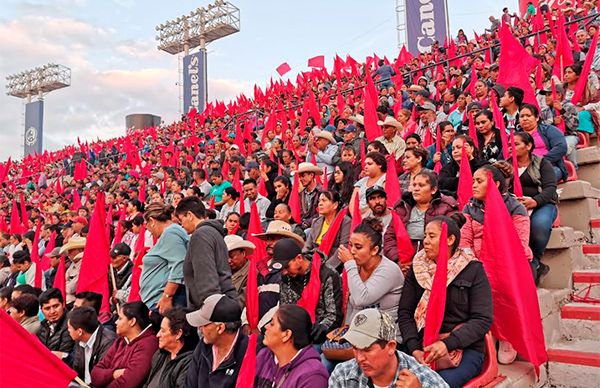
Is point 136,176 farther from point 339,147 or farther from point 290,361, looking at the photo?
point 290,361

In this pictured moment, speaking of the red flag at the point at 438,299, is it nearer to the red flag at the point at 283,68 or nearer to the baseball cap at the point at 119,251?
the baseball cap at the point at 119,251

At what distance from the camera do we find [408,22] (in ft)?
61.1

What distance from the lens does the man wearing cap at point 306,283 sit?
3476 mm

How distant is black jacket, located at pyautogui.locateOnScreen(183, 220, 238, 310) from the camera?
3.36m

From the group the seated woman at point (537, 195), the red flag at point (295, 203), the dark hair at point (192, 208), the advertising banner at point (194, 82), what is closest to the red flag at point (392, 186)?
the seated woman at point (537, 195)

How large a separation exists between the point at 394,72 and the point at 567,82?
680 centimetres

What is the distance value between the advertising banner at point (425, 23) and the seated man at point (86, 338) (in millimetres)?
16244

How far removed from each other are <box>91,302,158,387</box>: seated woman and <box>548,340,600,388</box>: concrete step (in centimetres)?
286

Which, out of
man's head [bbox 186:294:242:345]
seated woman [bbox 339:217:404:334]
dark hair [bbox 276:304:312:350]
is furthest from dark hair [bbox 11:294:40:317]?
seated woman [bbox 339:217:404:334]

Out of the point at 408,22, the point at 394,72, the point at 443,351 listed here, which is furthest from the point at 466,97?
the point at 408,22

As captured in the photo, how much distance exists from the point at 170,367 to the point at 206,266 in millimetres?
787

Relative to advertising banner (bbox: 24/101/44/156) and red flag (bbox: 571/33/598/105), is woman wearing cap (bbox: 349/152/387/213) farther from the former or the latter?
advertising banner (bbox: 24/101/44/156)

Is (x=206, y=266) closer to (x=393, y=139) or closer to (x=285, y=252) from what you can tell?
(x=285, y=252)

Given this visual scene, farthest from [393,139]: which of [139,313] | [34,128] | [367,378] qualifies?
[34,128]
